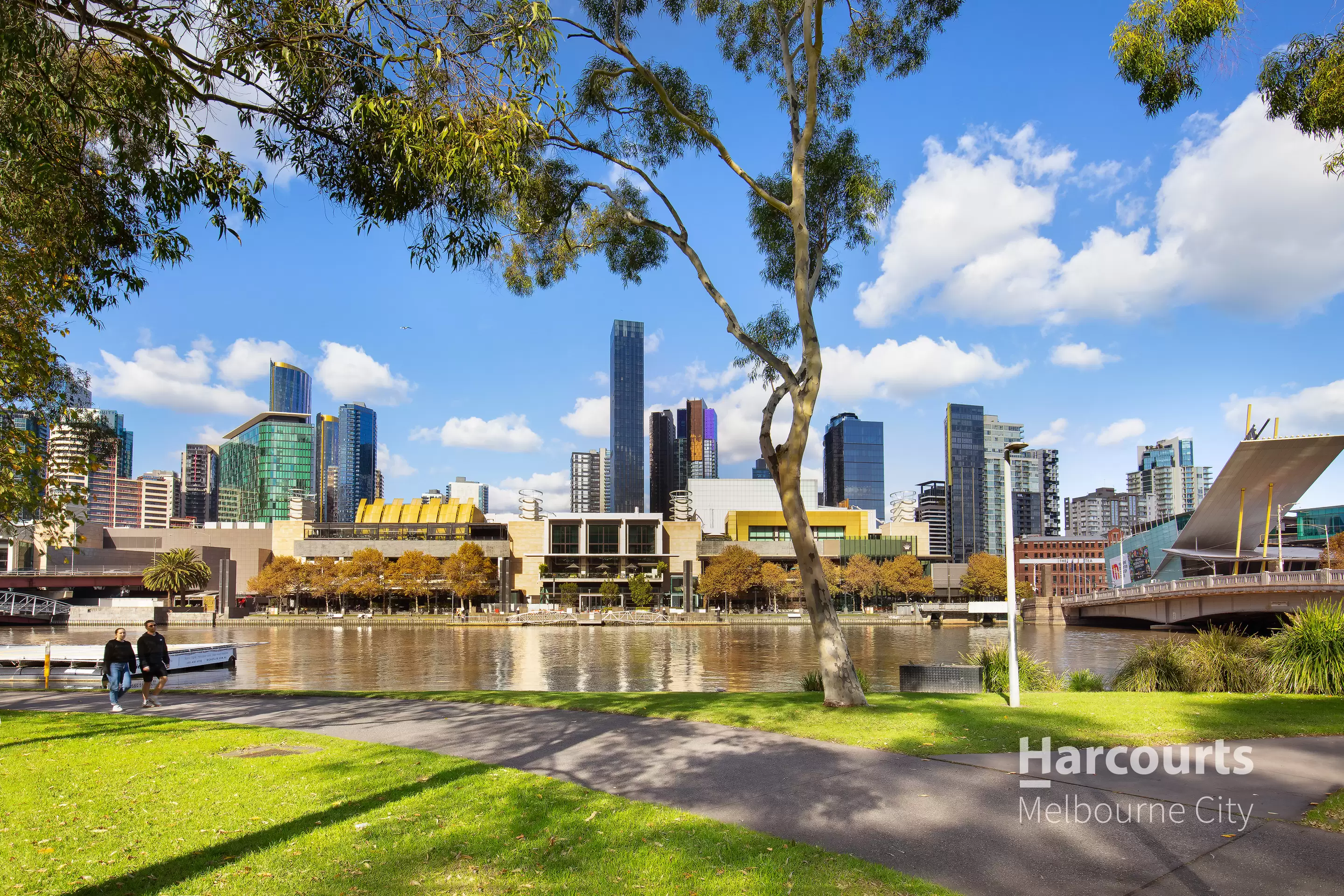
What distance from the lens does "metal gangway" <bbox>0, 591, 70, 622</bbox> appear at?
83.4 metres

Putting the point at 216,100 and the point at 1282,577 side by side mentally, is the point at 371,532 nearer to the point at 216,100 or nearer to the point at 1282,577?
the point at 1282,577

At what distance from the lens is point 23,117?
24.7 feet

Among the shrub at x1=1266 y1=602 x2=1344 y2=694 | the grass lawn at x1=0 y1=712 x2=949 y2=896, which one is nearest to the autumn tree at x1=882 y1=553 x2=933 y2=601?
the shrub at x1=1266 y1=602 x2=1344 y2=694

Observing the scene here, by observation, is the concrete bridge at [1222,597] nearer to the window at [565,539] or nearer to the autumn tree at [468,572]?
the window at [565,539]

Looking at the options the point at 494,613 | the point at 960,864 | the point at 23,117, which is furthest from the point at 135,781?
the point at 494,613

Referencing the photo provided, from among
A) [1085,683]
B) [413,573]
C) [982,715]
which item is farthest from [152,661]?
[413,573]

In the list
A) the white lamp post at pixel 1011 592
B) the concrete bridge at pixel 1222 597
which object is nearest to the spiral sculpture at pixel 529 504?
the concrete bridge at pixel 1222 597

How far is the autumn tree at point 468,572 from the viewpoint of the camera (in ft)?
314

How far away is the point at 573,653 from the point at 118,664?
33.7 m

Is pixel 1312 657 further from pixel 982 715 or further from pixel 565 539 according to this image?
pixel 565 539

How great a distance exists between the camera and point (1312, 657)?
15766mm

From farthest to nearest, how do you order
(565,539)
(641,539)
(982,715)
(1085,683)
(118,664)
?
(565,539) < (641,539) < (1085,683) < (118,664) < (982,715)

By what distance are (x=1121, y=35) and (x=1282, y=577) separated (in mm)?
52398

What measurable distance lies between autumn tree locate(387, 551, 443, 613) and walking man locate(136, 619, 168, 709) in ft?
271
